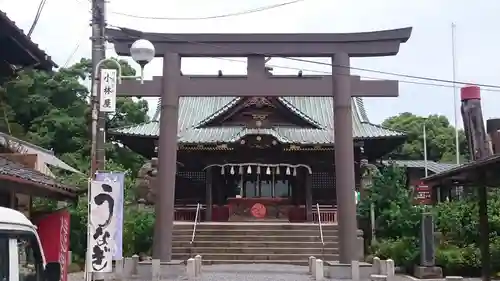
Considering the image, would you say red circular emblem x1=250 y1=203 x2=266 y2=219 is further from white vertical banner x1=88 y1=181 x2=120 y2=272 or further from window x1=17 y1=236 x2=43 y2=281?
window x1=17 y1=236 x2=43 y2=281

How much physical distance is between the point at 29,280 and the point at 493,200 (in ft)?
69.3

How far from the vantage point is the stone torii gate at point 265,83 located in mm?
18219

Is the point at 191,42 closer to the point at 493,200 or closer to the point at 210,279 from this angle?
the point at 210,279

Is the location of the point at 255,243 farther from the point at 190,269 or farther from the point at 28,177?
the point at 28,177

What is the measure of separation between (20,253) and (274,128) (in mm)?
26318

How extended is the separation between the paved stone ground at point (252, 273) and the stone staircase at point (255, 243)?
3.43 feet

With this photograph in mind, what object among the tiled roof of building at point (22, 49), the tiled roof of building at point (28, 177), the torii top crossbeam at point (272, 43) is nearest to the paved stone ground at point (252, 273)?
the torii top crossbeam at point (272, 43)

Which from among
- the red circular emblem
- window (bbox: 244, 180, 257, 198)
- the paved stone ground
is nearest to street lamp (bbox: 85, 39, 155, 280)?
the paved stone ground

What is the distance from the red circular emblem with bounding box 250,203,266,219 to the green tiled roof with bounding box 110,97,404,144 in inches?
141

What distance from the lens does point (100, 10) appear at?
11555 millimetres

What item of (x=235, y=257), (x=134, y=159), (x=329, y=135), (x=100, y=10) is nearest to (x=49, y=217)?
(x=100, y=10)

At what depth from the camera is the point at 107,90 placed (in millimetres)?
11648

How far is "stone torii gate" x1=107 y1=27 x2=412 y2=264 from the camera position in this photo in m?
18.2

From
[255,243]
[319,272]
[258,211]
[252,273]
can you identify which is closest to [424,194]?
[258,211]
